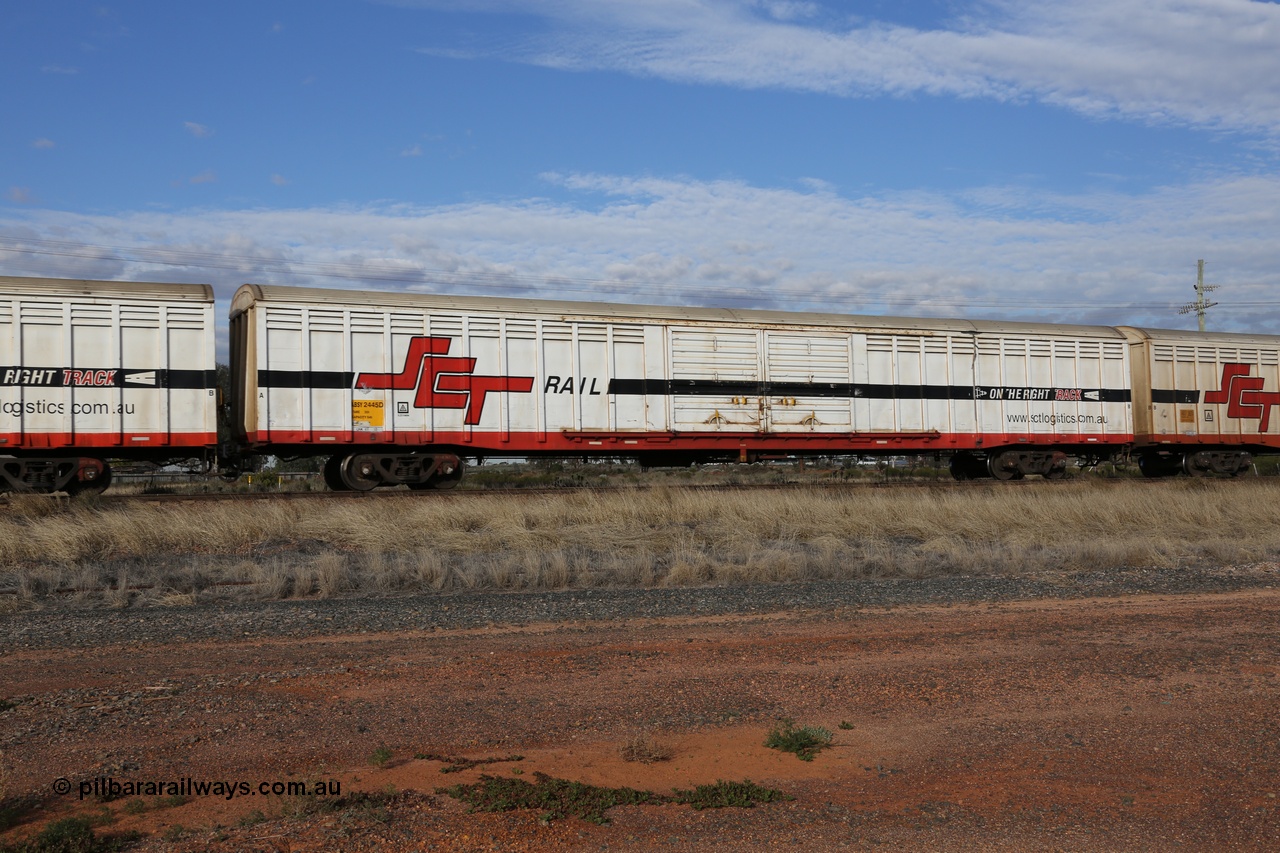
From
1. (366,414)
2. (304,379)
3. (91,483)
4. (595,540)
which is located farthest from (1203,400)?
(91,483)

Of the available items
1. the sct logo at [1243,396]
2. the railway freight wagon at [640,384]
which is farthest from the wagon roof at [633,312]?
the sct logo at [1243,396]

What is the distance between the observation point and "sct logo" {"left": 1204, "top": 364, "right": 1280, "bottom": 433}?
2248 centimetres

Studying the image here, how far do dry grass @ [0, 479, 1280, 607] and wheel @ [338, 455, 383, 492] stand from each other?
170 cm

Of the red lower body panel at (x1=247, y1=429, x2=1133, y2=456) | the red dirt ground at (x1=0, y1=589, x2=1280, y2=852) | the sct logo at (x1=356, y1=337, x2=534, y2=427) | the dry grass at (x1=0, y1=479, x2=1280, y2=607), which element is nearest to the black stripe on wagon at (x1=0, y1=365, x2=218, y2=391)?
the red lower body panel at (x1=247, y1=429, x2=1133, y2=456)

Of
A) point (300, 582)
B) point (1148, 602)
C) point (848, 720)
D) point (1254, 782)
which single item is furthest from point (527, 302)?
Answer: point (1254, 782)

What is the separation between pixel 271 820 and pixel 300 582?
224 inches

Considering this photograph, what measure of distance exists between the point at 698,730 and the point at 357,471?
12822 mm

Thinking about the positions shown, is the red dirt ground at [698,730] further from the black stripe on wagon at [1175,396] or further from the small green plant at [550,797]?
the black stripe on wagon at [1175,396]

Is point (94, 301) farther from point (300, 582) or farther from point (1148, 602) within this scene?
point (1148, 602)

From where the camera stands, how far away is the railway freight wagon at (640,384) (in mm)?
15914

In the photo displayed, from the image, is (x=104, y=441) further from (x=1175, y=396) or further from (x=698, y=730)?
(x=1175, y=396)

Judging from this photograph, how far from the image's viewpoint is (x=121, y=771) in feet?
13.3

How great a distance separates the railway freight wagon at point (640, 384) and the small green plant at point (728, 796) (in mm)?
13052

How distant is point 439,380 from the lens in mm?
16469
